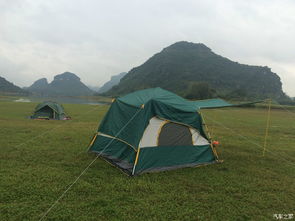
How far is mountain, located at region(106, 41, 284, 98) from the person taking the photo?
139 meters

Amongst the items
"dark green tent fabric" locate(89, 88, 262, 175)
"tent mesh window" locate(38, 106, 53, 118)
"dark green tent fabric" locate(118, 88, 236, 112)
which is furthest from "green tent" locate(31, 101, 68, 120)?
"dark green tent fabric" locate(118, 88, 236, 112)

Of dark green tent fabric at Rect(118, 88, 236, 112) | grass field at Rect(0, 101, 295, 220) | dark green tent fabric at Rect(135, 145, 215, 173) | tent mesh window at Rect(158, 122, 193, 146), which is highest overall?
dark green tent fabric at Rect(118, 88, 236, 112)

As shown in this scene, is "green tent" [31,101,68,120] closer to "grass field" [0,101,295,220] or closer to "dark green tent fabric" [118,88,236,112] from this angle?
"grass field" [0,101,295,220]

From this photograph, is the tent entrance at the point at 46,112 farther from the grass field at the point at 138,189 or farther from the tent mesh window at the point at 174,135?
the tent mesh window at the point at 174,135

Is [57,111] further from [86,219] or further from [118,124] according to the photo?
[86,219]

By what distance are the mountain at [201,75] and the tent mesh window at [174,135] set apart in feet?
395

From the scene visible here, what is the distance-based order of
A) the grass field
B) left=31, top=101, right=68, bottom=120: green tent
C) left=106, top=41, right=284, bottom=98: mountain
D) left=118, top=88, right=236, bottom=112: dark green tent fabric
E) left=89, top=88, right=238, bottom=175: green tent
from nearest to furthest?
the grass field
left=89, top=88, right=238, bottom=175: green tent
left=118, top=88, right=236, bottom=112: dark green tent fabric
left=31, top=101, right=68, bottom=120: green tent
left=106, top=41, right=284, bottom=98: mountain

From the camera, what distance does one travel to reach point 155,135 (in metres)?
7.50

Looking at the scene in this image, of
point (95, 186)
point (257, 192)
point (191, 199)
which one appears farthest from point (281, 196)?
point (95, 186)

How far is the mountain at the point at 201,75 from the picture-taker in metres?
139

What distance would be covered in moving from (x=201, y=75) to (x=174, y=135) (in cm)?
14996

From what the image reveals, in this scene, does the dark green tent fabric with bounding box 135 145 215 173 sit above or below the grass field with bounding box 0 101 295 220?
above

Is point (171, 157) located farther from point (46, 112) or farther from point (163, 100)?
point (46, 112)

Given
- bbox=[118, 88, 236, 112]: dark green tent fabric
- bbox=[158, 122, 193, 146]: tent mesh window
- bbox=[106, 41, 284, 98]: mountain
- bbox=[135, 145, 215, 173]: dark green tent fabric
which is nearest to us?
bbox=[135, 145, 215, 173]: dark green tent fabric
